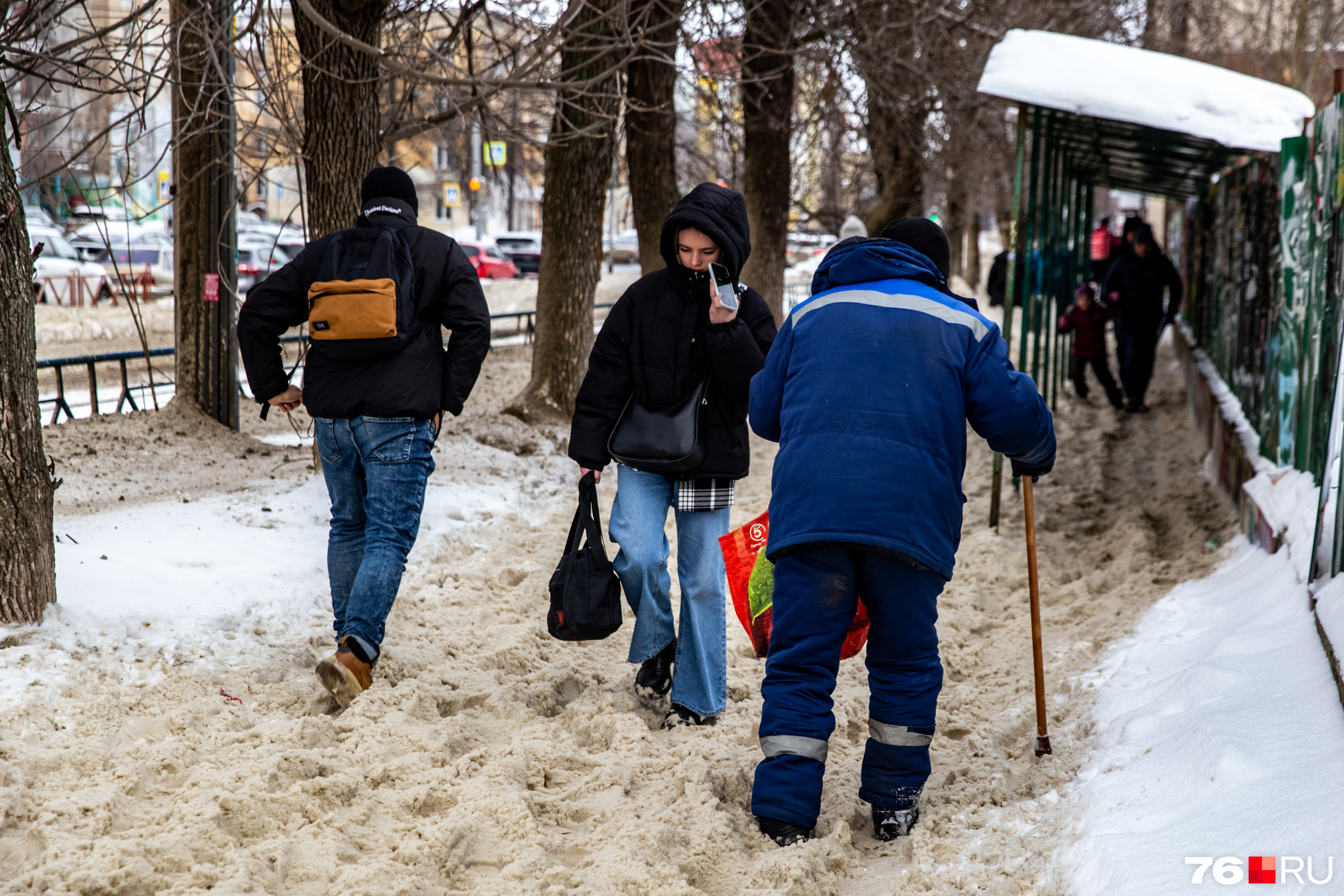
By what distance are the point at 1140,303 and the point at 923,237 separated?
9.22 m

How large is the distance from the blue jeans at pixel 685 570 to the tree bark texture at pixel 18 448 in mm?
2039

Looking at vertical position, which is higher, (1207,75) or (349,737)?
(1207,75)

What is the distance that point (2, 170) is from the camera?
4078 mm

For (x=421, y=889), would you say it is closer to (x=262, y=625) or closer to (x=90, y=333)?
(x=262, y=625)

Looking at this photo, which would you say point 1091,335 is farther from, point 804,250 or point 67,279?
point 804,250

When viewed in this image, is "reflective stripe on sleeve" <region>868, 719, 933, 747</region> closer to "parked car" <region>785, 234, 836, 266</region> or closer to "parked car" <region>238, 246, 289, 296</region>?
"parked car" <region>238, 246, 289, 296</region>

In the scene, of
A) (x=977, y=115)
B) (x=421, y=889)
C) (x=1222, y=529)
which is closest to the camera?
(x=421, y=889)

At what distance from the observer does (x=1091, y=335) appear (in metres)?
12.2

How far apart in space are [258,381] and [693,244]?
169 centimetres

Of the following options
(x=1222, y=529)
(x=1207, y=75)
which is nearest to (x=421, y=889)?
(x=1222, y=529)

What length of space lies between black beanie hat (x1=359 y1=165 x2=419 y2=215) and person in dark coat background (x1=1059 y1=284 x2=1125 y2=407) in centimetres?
936

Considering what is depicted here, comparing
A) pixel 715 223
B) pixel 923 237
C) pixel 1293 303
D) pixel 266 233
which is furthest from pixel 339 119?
pixel 266 233

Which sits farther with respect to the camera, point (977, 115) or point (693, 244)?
point (977, 115)

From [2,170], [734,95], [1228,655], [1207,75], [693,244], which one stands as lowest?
[1228,655]
